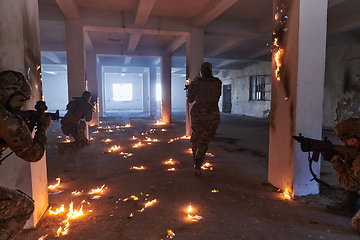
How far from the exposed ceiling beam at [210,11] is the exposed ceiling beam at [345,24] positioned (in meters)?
4.18

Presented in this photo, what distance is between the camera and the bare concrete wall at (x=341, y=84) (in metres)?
8.43

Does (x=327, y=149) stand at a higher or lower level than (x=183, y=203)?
higher

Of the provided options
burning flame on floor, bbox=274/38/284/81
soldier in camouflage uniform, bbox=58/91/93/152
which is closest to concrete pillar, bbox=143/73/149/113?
soldier in camouflage uniform, bbox=58/91/93/152

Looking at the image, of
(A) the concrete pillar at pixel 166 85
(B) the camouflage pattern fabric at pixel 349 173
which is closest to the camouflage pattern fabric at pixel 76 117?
(B) the camouflage pattern fabric at pixel 349 173

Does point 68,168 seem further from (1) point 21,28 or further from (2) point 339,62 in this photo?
(2) point 339,62

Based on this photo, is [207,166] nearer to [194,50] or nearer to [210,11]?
[210,11]

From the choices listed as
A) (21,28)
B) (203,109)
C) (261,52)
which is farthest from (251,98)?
(21,28)

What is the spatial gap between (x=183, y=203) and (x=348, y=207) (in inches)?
73.0

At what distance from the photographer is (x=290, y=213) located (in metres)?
2.42

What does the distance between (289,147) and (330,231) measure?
103 centimetres

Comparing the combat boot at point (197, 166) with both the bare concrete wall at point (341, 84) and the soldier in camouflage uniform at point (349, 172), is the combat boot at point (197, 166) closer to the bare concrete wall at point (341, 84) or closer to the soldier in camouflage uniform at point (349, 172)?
the soldier in camouflage uniform at point (349, 172)

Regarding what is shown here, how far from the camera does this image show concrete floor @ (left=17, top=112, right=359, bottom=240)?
208 centimetres

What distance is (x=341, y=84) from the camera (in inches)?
354

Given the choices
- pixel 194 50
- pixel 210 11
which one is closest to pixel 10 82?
pixel 210 11
